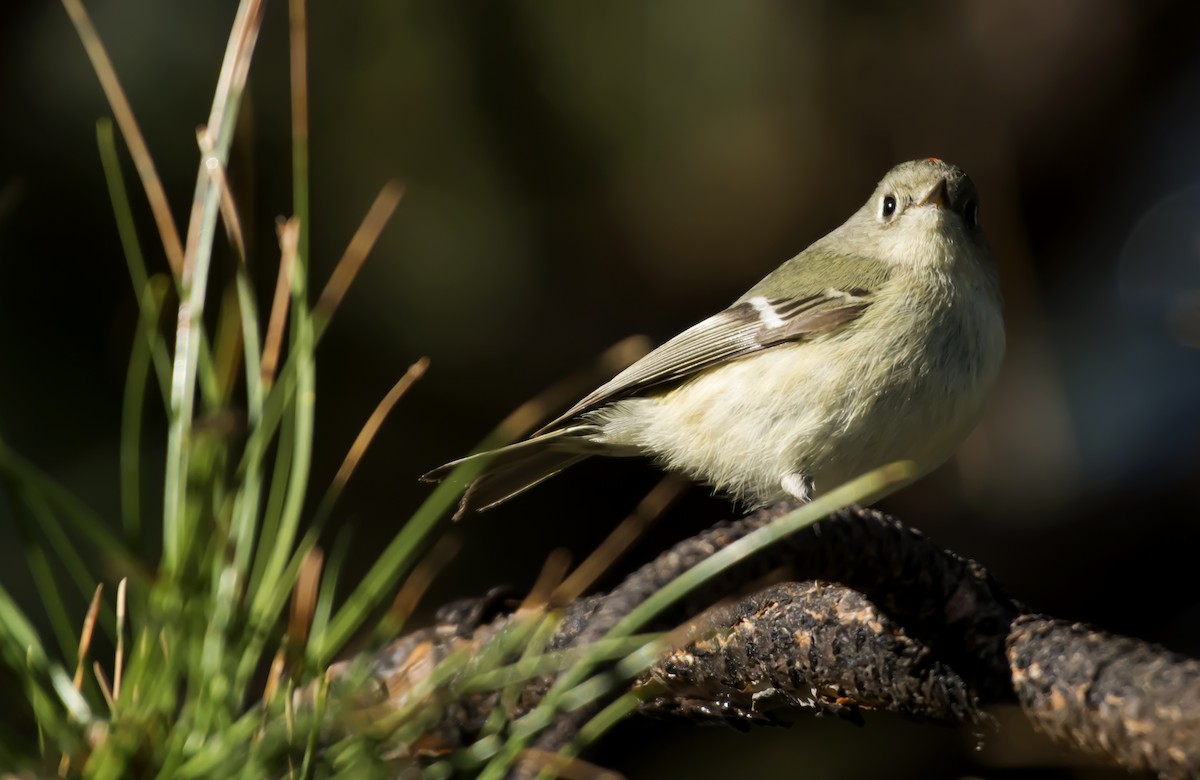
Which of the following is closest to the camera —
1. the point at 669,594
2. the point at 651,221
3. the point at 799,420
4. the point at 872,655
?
the point at 669,594

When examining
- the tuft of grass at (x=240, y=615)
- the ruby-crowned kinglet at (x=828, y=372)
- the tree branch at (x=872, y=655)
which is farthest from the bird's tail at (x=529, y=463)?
the tuft of grass at (x=240, y=615)

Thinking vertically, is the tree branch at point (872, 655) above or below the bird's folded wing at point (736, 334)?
below

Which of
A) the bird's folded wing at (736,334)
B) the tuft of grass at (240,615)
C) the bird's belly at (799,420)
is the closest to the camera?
the tuft of grass at (240,615)

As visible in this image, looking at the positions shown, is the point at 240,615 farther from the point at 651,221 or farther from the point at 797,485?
the point at 651,221

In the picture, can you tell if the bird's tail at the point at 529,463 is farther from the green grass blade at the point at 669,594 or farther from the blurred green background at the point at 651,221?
the green grass blade at the point at 669,594

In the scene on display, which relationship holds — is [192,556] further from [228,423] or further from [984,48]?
[984,48]

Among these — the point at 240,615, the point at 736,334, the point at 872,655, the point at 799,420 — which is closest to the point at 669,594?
the point at 240,615
